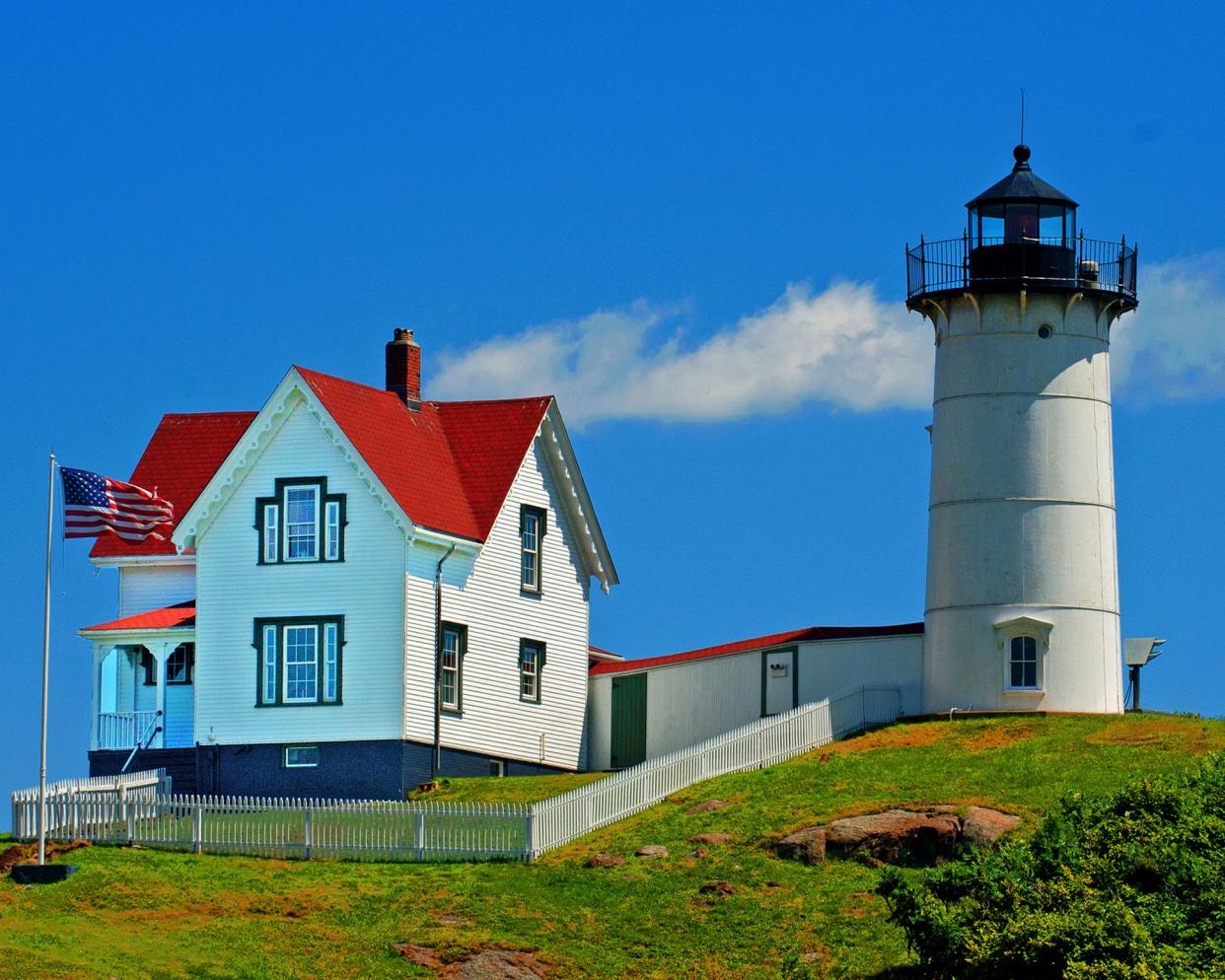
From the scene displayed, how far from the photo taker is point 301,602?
54062 millimetres

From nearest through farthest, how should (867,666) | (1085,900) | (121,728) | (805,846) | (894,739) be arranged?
1. (1085,900)
2. (805,846)
3. (894,739)
4. (121,728)
5. (867,666)

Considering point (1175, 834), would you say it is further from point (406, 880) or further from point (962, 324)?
point (962, 324)

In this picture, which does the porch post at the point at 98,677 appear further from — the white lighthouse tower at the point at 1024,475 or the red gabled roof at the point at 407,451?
the white lighthouse tower at the point at 1024,475

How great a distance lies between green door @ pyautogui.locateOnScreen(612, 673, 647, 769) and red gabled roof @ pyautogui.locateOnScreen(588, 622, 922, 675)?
371 mm

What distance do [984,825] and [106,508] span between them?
56.9ft

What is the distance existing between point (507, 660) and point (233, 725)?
6.41 m

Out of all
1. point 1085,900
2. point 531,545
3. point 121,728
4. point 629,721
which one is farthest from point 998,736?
point 121,728

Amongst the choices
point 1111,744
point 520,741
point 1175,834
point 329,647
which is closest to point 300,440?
point 329,647

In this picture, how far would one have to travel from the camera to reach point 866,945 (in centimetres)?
4034

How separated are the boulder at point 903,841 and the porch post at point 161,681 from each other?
671 inches

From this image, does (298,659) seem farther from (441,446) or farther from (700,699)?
(700,699)

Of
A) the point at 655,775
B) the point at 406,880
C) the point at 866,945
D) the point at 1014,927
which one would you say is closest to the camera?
the point at 1014,927

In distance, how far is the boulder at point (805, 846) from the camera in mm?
44375

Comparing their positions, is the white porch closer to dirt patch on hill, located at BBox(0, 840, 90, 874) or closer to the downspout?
the downspout
